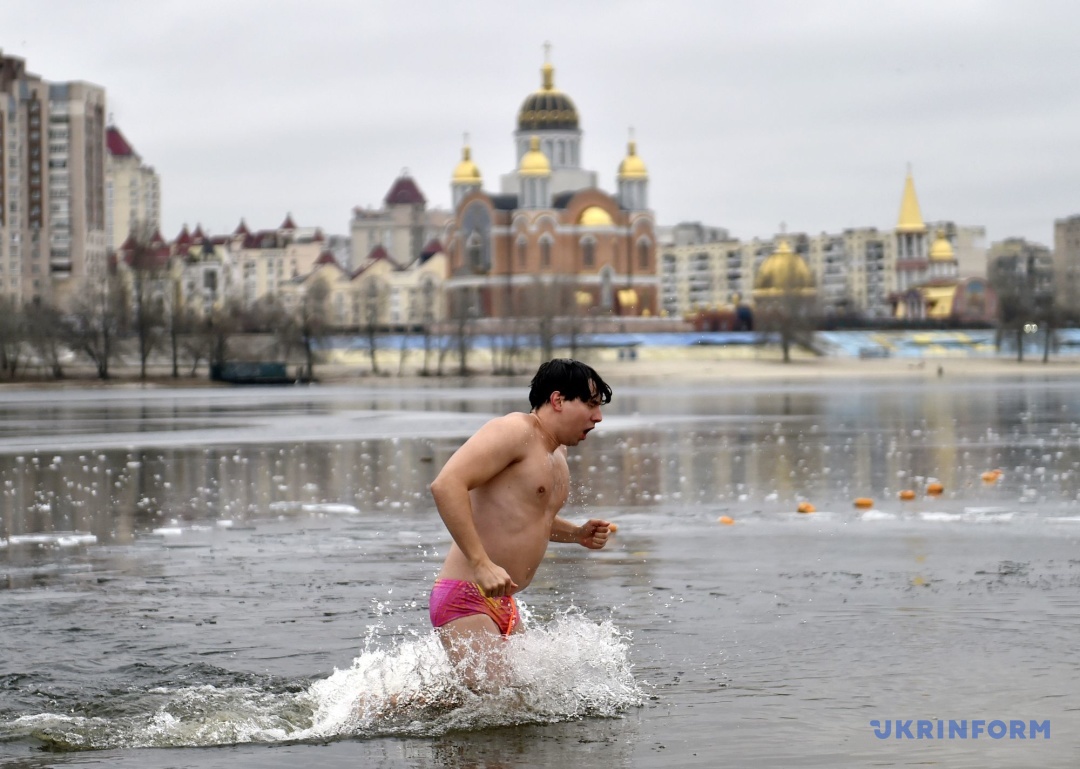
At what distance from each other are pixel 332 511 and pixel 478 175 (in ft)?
379

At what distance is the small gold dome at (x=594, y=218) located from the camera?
119688 mm

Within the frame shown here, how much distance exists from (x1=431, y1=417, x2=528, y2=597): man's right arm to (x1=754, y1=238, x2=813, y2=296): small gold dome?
11921 cm

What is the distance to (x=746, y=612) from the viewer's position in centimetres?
1037

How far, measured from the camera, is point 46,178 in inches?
6457

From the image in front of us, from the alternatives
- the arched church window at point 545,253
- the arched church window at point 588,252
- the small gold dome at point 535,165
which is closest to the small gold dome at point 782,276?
the arched church window at point 588,252

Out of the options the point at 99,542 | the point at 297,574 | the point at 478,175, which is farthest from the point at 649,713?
the point at 478,175

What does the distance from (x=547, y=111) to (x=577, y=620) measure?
12075 centimetres

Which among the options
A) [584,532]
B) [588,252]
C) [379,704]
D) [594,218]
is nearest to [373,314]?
[588,252]

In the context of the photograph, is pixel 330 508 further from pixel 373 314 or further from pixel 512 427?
pixel 373 314

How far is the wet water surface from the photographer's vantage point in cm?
741

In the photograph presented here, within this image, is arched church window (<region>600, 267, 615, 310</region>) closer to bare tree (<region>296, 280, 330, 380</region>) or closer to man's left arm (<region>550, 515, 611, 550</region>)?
bare tree (<region>296, 280, 330, 380</region>)

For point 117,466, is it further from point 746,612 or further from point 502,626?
point 502,626

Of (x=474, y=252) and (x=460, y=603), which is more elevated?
(x=474, y=252)

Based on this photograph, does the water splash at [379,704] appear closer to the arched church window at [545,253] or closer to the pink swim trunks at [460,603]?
the pink swim trunks at [460,603]
